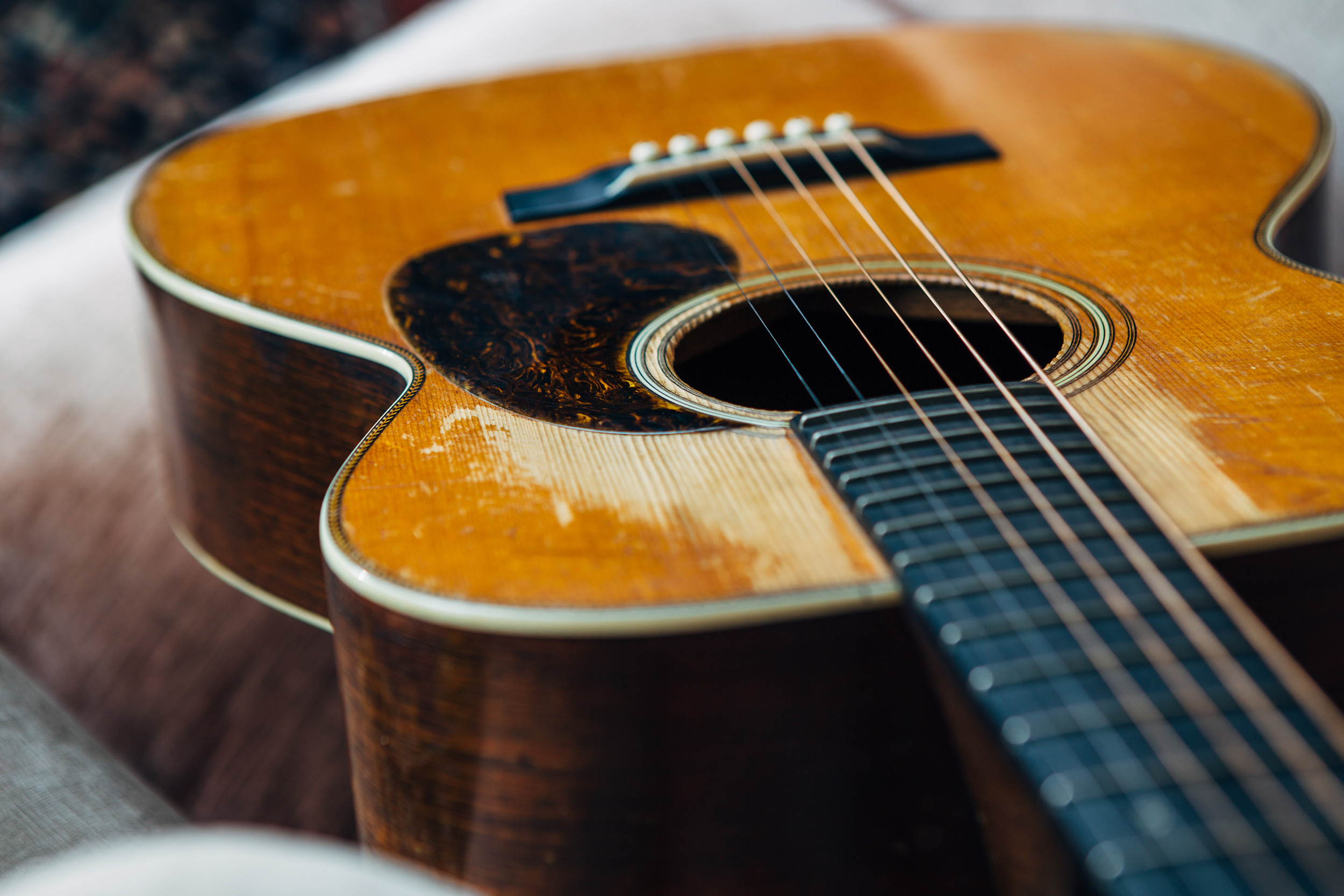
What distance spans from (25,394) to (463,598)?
81cm

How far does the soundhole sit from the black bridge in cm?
16

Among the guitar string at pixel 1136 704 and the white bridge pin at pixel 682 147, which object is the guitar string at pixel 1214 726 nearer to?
the guitar string at pixel 1136 704

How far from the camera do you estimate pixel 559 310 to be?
67 cm

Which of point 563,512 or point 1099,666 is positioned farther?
point 563,512

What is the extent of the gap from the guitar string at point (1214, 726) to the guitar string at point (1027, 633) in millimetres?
11

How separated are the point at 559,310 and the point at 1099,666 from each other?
0.40m

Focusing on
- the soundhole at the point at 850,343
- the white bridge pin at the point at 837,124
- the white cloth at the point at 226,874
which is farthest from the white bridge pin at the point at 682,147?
the white cloth at the point at 226,874

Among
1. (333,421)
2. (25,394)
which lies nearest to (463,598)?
(333,421)

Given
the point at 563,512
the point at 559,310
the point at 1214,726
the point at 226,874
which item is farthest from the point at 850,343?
the point at 226,874

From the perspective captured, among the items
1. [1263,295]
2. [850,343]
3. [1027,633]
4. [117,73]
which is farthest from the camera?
[117,73]

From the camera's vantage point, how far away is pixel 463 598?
419 mm

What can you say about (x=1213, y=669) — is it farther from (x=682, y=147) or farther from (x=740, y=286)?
(x=682, y=147)

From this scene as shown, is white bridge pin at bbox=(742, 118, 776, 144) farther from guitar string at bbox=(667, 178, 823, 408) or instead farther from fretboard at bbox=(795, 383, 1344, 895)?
fretboard at bbox=(795, 383, 1344, 895)

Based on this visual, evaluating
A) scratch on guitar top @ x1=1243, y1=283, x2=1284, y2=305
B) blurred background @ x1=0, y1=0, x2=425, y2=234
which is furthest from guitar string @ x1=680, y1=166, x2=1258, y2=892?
blurred background @ x1=0, y1=0, x2=425, y2=234
